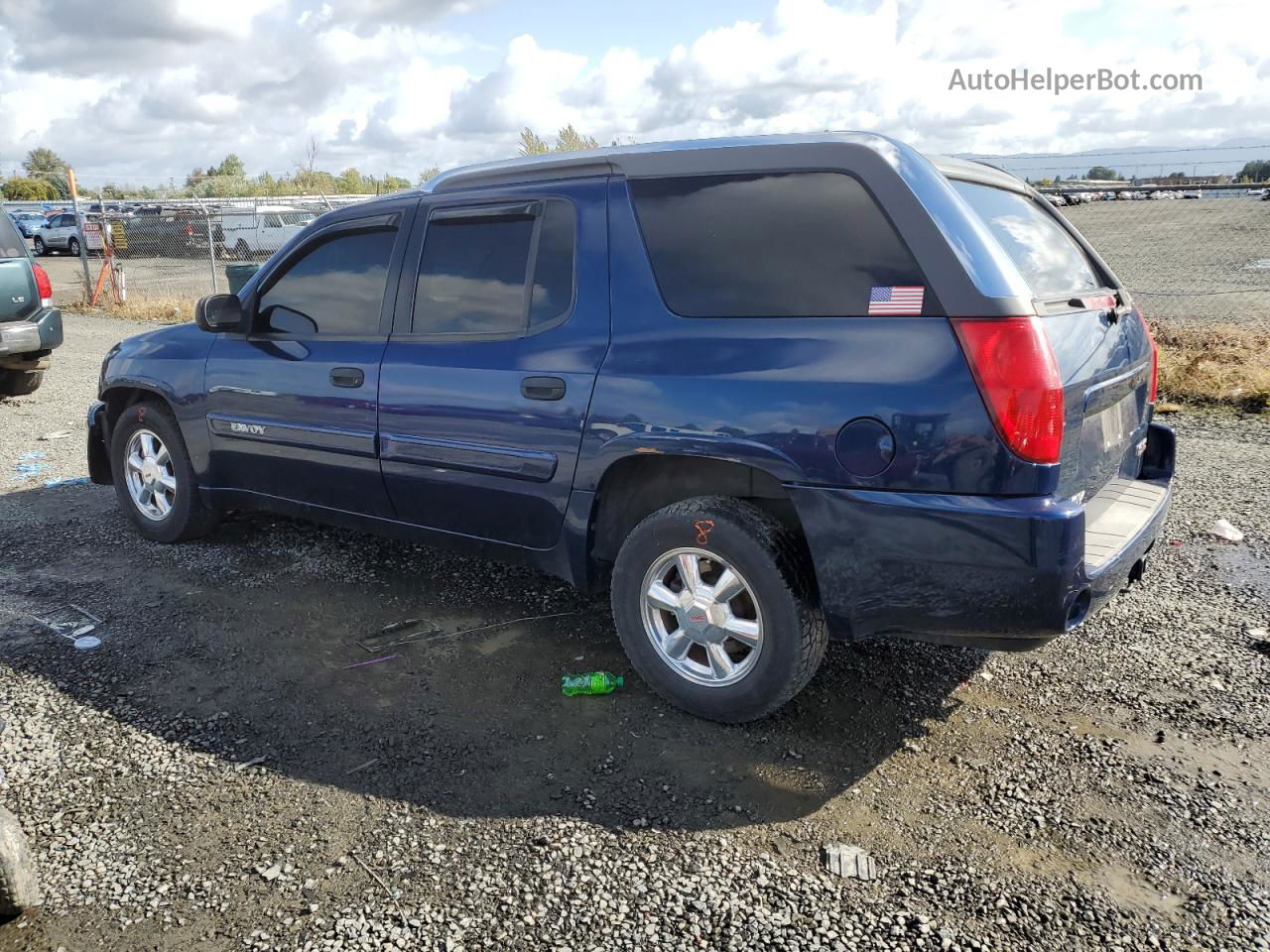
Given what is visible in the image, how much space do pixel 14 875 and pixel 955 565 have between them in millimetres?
2682

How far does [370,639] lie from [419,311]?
4.69 ft

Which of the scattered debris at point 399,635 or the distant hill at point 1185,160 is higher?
the distant hill at point 1185,160

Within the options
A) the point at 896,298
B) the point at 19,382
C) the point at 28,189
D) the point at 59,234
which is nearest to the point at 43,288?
the point at 19,382

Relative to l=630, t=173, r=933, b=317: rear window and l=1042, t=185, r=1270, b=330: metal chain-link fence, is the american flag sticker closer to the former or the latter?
l=630, t=173, r=933, b=317: rear window

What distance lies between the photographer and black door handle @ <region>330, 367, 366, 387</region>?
438cm

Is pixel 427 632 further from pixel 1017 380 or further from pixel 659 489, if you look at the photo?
pixel 1017 380

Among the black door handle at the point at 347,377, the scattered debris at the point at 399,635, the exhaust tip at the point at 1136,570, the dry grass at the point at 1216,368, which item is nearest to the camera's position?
the exhaust tip at the point at 1136,570

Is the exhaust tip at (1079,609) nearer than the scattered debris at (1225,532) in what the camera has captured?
Yes

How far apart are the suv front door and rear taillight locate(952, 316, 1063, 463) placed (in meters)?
2.57

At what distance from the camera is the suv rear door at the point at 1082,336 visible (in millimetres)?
3059

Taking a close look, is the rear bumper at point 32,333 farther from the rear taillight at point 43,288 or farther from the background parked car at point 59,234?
the background parked car at point 59,234

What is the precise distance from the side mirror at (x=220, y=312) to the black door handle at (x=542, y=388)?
1909 mm

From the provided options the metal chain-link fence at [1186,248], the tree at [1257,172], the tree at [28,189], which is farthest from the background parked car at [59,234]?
the tree at [1257,172]

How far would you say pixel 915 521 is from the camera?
2.98 m
